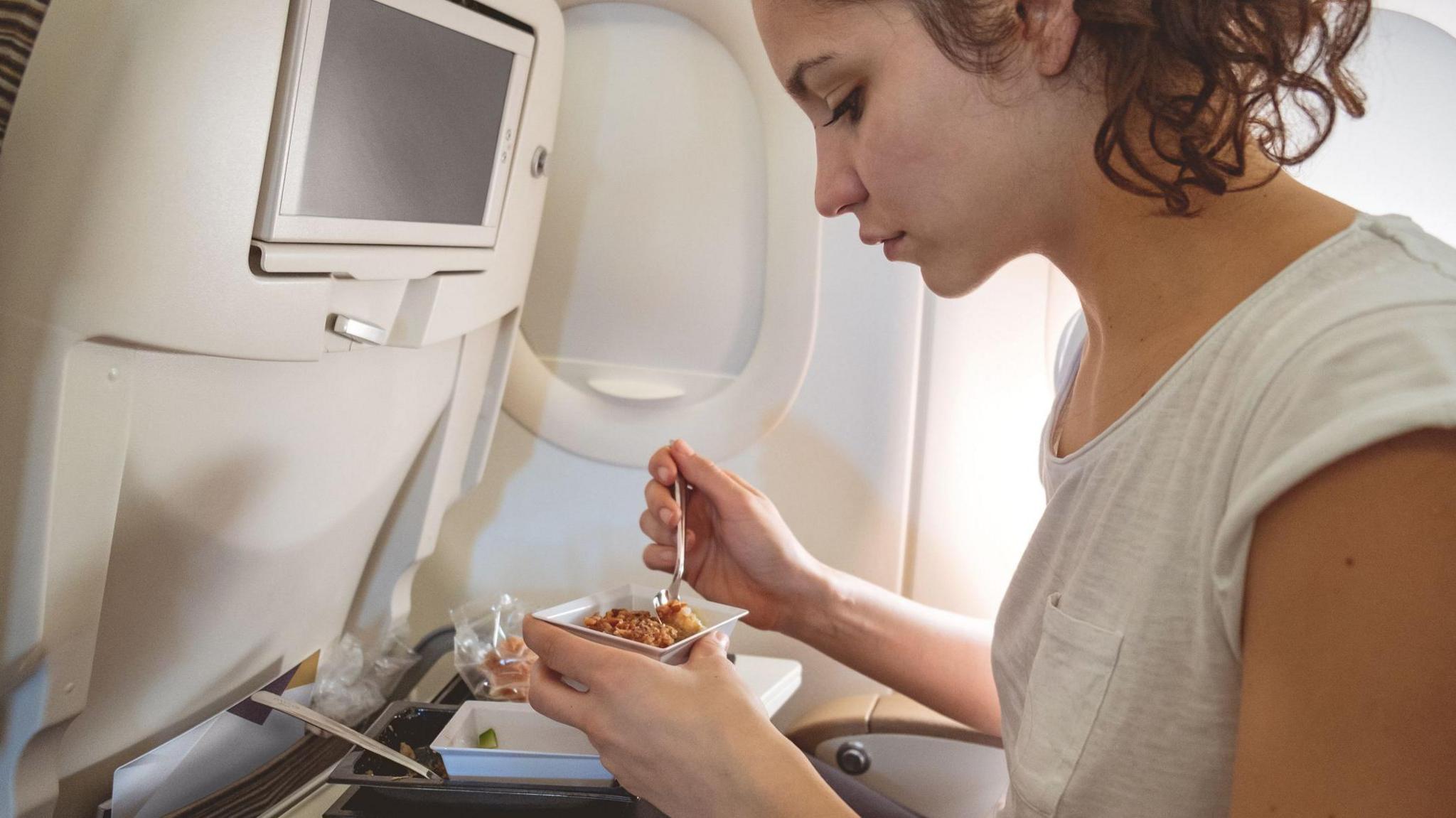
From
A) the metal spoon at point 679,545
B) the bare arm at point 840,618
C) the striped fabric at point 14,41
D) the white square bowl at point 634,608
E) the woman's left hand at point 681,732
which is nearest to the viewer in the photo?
the striped fabric at point 14,41

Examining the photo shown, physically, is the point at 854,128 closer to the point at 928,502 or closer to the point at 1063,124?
the point at 1063,124

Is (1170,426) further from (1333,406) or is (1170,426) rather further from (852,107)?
(852,107)

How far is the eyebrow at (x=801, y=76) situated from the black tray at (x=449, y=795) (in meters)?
0.64

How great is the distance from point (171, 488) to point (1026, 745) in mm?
731

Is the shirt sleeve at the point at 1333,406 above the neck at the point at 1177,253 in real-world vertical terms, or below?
below

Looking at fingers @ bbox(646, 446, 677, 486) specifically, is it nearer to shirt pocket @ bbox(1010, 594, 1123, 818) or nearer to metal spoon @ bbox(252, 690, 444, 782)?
metal spoon @ bbox(252, 690, 444, 782)

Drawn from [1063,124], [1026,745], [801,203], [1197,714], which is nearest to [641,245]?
[801,203]

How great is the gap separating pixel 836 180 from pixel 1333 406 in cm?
45

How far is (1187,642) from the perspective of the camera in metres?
0.68

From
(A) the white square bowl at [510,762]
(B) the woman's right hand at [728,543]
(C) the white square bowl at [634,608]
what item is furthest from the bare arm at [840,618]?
(A) the white square bowl at [510,762]

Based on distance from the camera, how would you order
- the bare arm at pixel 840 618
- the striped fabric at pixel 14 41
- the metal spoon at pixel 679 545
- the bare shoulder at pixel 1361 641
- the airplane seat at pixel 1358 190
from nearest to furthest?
the bare shoulder at pixel 1361 641 < the striped fabric at pixel 14 41 < the metal spoon at pixel 679 545 < the bare arm at pixel 840 618 < the airplane seat at pixel 1358 190

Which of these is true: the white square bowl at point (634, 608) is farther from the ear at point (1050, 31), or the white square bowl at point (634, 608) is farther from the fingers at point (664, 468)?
the ear at point (1050, 31)

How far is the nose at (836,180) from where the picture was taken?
88cm

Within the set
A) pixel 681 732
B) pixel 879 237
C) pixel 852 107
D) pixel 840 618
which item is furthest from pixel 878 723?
pixel 852 107
